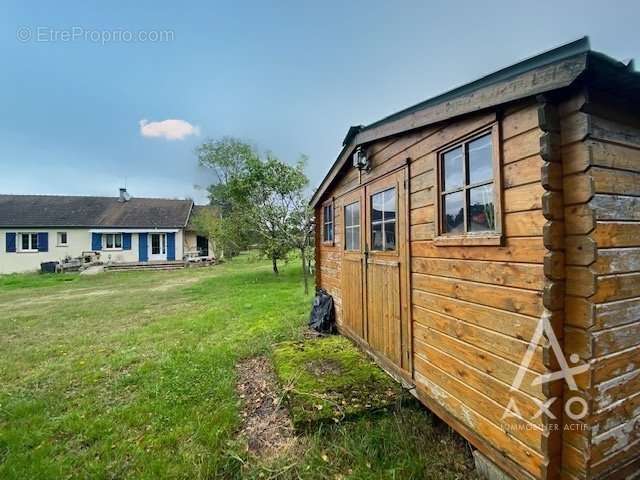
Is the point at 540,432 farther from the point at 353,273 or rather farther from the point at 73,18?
the point at 73,18

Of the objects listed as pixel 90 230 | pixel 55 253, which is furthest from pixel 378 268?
pixel 55 253

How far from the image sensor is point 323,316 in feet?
17.8

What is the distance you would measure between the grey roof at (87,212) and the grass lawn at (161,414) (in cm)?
1442

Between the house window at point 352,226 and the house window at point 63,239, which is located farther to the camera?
the house window at point 63,239

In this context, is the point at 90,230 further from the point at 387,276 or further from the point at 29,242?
the point at 387,276

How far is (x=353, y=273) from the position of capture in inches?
176

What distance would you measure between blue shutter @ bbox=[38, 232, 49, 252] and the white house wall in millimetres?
141

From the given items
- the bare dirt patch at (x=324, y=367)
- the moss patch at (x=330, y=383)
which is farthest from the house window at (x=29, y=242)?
the bare dirt patch at (x=324, y=367)

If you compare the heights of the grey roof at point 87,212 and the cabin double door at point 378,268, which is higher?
the grey roof at point 87,212

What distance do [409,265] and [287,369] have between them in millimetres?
1998

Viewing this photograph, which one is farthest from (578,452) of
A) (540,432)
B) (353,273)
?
(353,273)

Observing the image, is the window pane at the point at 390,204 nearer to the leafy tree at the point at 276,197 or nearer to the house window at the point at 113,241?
the leafy tree at the point at 276,197

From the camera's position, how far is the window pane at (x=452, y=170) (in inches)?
90.7

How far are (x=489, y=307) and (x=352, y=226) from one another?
2.73 m
